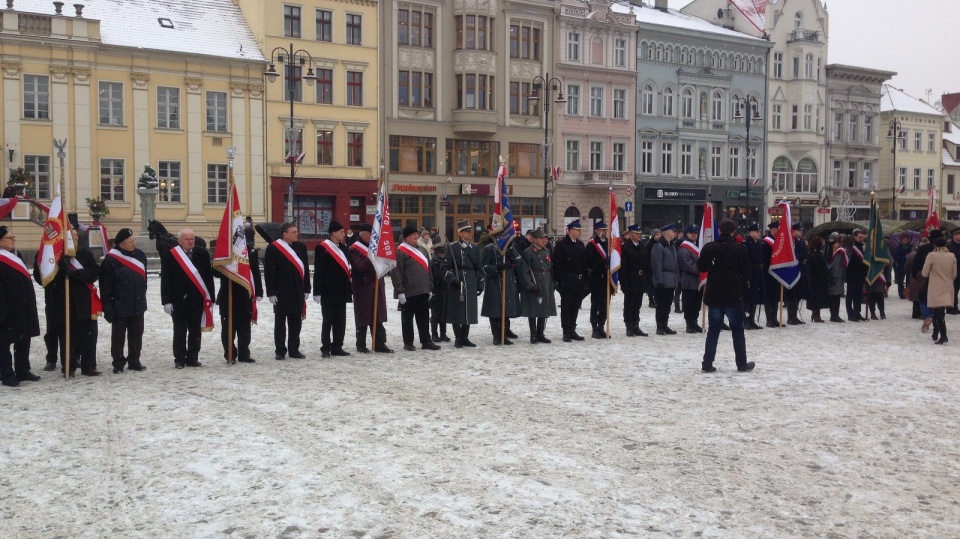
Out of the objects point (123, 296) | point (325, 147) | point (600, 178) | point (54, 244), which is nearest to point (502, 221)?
point (123, 296)

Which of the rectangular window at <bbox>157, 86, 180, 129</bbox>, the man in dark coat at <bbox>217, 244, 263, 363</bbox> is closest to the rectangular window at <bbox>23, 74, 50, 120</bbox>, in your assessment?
the rectangular window at <bbox>157, 86, 180, 129</bbox>

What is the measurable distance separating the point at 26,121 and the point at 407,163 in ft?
58.1

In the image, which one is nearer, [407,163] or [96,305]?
[96,305]

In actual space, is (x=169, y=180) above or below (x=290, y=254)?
above

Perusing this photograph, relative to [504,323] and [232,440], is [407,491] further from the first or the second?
[504,323]

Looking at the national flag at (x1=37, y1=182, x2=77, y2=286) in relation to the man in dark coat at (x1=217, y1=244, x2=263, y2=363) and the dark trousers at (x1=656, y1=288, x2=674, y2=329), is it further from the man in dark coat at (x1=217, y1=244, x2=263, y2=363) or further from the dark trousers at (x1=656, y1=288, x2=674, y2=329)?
the dark trousers at (x1=656, y1=288, x2=674, y2=329)

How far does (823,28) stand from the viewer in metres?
62.6

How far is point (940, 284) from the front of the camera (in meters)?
14.8

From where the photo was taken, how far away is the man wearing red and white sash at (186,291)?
12.0m

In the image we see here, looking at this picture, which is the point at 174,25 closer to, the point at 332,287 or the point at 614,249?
the point at 614,249

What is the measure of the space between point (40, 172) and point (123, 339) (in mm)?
31444

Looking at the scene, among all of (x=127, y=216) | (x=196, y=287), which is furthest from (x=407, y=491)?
(x=127, y=216)

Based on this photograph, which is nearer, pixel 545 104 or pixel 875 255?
pixel 875 255


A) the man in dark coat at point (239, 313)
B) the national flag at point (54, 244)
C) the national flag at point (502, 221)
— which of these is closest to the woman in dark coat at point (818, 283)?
the national flag at point (502, 221)
